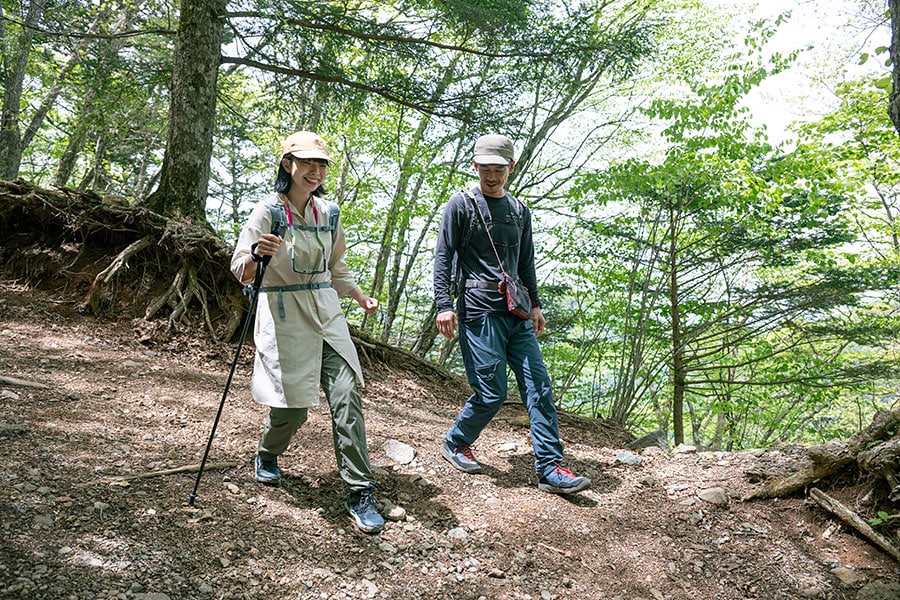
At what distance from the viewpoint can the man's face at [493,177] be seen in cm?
358

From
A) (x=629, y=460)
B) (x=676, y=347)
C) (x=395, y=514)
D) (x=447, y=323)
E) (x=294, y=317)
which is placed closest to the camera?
(x=294, y=317)

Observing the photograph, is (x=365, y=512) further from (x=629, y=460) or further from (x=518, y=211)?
(x=629, y=460)

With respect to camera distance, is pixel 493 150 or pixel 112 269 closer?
pixel 493 150

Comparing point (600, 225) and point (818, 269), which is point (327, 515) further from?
point (818, 269)

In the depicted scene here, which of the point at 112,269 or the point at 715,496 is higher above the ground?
the point at 112,269

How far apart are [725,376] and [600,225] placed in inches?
323

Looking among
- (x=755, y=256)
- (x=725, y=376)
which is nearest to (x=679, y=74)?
(x=755, y=256)

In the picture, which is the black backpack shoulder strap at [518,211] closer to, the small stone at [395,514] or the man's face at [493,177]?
the man's face at [493,177]

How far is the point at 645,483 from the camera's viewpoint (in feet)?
13.1

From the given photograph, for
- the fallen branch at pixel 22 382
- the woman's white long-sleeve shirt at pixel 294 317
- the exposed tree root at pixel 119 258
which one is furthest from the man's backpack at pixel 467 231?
the exposed tree root at pixel 119 258

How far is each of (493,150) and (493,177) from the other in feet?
0.57

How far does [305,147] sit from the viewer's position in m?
2.87

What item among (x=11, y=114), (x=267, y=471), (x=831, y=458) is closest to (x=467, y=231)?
(x=267, y=471)

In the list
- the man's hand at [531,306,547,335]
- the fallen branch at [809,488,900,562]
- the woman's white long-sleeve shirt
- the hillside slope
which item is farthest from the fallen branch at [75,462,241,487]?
the fallen branch at [809,488,900,562]
